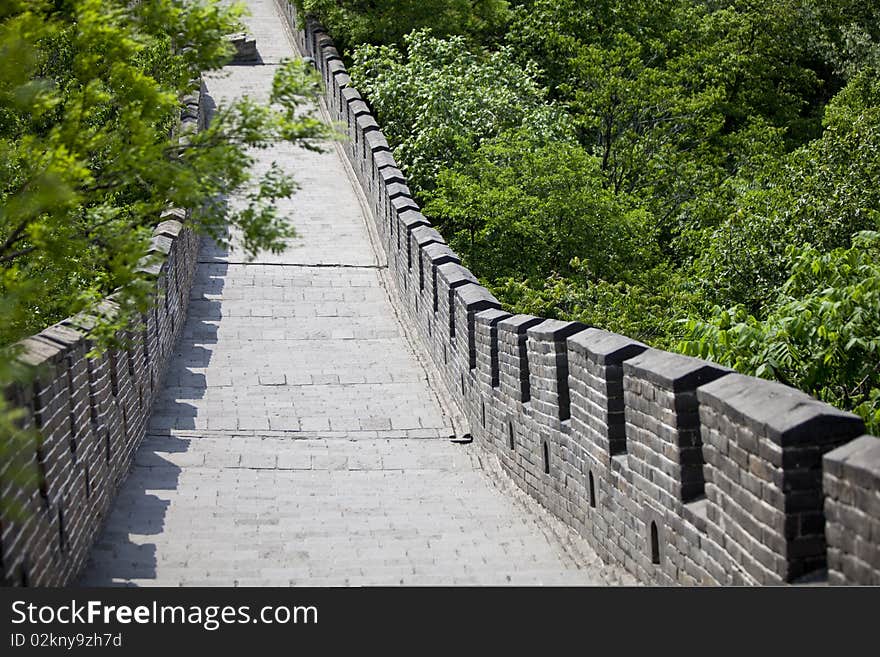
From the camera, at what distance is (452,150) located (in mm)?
21047

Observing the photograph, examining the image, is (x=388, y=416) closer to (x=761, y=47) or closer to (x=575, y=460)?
(x=575, y=460)

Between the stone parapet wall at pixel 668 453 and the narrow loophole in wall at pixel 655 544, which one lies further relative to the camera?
the narrow loophole in wall at pixel 655 544

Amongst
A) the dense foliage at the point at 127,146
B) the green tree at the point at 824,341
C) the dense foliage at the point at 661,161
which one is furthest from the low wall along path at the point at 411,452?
the dense foliage at the point at 661,161

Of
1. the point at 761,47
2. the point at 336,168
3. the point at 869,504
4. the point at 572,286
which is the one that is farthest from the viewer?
the point at 761,47

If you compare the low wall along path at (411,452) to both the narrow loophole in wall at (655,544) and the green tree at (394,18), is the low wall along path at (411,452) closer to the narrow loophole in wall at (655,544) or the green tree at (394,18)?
the narrow loophole in wall at (655,544)

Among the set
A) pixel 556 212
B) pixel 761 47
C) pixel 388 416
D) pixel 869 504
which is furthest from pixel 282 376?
pixel 761 47

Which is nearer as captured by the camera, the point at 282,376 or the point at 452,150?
the point at 282,376

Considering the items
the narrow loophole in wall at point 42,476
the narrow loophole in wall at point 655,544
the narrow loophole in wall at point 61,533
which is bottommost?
the narrow loophole in wall at point 655,544

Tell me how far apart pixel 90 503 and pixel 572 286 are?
28.9 feet

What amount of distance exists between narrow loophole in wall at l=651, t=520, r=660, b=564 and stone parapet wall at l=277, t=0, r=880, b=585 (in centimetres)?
1

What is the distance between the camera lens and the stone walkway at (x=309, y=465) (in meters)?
8.09

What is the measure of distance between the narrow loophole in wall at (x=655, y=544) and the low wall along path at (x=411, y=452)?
1cm

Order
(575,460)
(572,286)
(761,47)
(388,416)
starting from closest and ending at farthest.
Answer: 1. (575,460)
2. (388,416)
3. (572,286)
4. (761,47)

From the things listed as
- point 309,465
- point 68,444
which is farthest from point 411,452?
point 68,444
